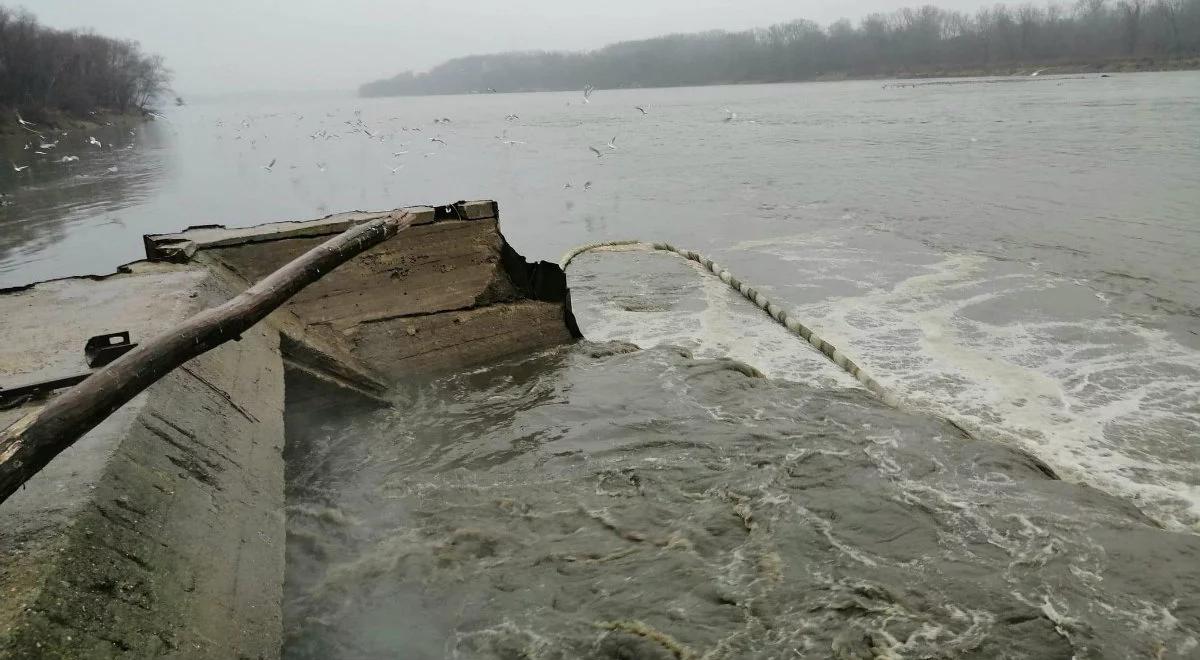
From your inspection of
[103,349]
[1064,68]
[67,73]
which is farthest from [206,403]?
[1064,68]

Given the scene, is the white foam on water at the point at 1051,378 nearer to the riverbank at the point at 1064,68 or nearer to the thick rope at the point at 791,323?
the thick rope at the point at 791,323

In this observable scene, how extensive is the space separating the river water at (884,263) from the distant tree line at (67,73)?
28323 millimetres

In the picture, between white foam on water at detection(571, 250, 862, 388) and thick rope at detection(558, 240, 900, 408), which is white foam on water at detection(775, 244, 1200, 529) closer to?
thick rope at detection(558, 240, 900, 408)

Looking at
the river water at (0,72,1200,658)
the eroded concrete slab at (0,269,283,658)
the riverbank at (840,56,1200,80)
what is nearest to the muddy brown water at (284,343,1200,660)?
the river water at (0,72,1200,658)

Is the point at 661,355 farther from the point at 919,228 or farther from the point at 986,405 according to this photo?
the point at 919,228

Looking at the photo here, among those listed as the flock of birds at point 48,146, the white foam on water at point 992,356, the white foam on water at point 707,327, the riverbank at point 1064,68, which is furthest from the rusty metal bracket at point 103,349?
the riverbank at point 1064,68

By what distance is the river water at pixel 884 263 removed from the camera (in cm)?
548

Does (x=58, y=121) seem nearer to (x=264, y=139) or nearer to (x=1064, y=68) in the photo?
(x=264, y=139)

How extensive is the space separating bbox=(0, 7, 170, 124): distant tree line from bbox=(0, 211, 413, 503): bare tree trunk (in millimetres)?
52640

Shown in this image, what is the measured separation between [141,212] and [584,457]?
2008 cm

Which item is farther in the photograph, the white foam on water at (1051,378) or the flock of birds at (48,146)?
the flock of birds at (48,146)

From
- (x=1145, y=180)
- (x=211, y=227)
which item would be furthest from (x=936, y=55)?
(x=211, y=227)

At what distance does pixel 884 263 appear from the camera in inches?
540

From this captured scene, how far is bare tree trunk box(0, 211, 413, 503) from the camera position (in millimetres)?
2572
